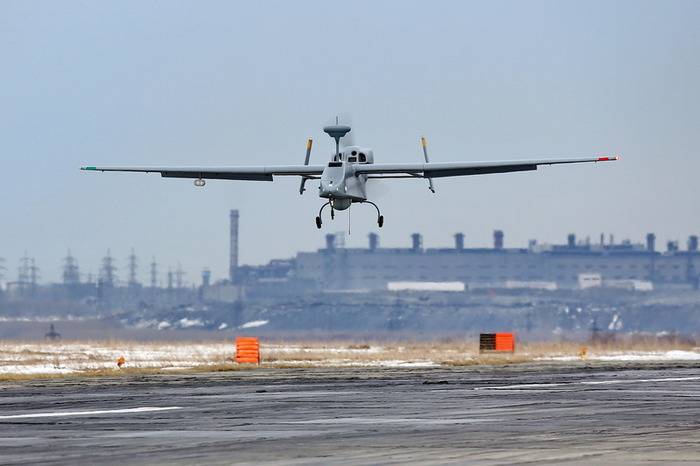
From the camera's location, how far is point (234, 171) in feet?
249

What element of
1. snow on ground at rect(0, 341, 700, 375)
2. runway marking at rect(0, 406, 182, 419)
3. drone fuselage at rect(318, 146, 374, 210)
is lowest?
snow on ground at rect(0, 341, 700, 375)

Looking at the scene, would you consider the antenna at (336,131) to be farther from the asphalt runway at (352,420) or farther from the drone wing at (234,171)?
the asphalt runway at (352,420)

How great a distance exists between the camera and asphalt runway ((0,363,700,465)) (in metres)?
19.6

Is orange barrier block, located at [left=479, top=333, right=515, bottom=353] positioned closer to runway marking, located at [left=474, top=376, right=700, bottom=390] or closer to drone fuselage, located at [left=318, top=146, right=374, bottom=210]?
drone fuselage, located at [left=318, top=146, right=374, bottom=210]

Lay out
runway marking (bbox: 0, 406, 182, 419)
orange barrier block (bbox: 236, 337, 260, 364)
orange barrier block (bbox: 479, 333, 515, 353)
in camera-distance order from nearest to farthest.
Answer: runway marking (bbox: 0, 406, 182, 419)
orange barrier block (bbox: 236, 337, 260, 364)
orange barrier block (bbox: 479, 333, 515, 353)

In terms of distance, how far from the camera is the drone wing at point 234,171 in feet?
241

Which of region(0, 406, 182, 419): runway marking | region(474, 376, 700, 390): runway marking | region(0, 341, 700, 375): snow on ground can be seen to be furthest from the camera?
region(0, 341, 700, 375): snow on ground

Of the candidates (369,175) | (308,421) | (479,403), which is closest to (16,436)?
(308,421)

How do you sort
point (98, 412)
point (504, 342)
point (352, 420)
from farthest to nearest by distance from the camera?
point (504, 342)
point (98, 412)
point (352, 420)

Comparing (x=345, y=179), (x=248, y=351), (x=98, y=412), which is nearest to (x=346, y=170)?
(x=345, y=179)

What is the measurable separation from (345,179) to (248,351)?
9873mm

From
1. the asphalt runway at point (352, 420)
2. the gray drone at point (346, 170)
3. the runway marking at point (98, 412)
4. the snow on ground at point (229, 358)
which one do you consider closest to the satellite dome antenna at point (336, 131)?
the gray drone at point (346, 170)

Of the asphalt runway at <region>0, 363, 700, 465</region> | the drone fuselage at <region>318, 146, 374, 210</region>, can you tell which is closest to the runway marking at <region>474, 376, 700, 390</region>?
the asphalt runway at <region>0, 363, 700, 465</region>

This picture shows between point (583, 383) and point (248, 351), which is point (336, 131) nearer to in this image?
point (248, 351)
